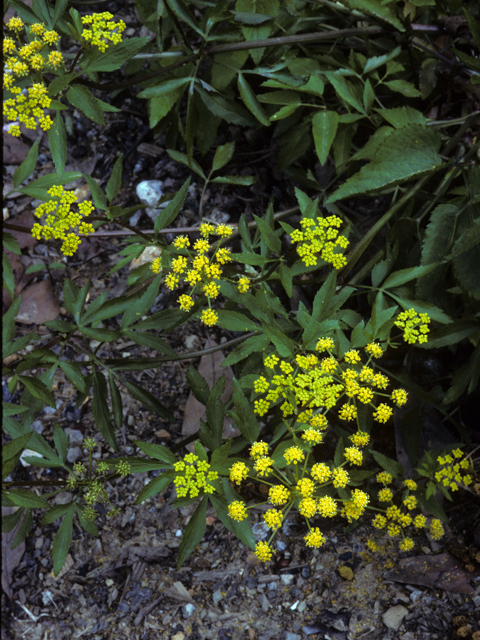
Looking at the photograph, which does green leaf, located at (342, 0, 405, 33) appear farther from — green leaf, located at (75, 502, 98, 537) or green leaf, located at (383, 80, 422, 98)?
green leaf, located at (75, 502, 98, 537)

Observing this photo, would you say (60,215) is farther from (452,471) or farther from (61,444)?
(452,471)

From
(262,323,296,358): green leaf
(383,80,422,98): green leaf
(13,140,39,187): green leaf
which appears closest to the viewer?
(262,323,296,358): green leaf

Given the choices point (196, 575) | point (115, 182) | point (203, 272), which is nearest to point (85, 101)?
point (115, 182)

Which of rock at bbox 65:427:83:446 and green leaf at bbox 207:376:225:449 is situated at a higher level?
green leaf at bbox 207:376:225:449

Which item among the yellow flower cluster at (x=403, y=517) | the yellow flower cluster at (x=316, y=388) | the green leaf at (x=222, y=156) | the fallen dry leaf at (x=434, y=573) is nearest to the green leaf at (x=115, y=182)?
the green leaf at (x=222, y=156)

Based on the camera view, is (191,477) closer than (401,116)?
Yes

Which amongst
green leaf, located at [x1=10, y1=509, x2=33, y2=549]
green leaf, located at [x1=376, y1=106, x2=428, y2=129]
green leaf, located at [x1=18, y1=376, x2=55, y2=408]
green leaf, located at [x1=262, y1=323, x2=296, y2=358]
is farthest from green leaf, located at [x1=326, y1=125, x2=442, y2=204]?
green leaf, located at [x1=10, y1=509, x2=33, y2=549]
